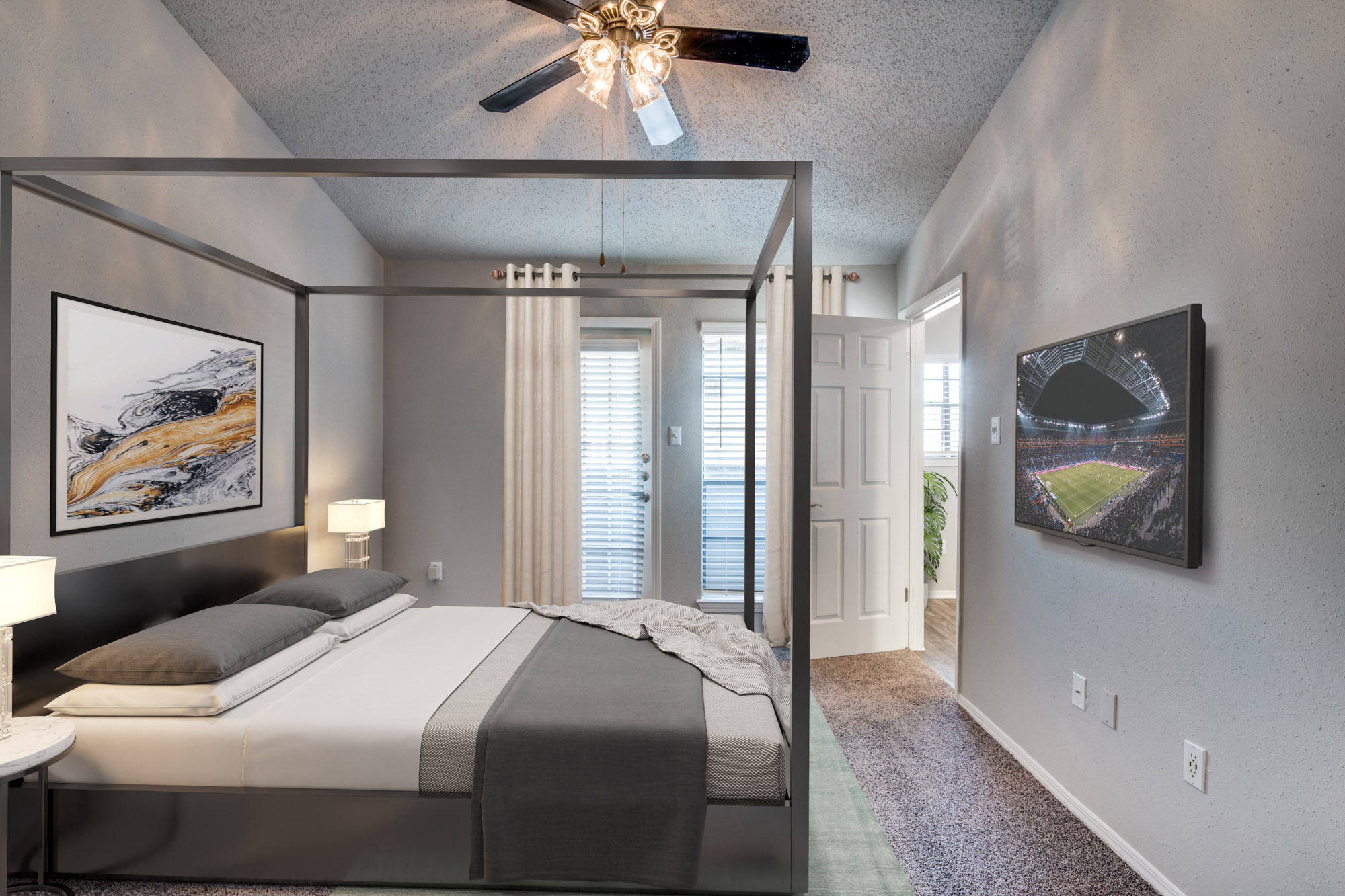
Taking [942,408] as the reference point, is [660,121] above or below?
above

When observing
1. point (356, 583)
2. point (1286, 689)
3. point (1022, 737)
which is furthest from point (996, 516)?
point (356, 583)

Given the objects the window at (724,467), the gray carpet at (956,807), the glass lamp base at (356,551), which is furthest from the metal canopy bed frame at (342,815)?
the window at (724,467)

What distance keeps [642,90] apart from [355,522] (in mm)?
2502

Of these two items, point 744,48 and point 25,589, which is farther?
point 744,48

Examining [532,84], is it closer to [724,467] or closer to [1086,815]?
[724,467]

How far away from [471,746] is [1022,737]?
2.13 meters

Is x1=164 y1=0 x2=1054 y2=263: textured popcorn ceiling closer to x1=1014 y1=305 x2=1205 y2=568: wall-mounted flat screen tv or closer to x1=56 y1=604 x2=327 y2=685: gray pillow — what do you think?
x1=1014 y1=305 x2=1205 y2=568: wall-mounted flat screen tv

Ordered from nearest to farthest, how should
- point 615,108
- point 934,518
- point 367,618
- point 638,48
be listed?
point 638,48
point 367,618
point 615,108
point 934,518

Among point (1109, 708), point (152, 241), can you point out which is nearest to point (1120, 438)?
point (1109, 708)

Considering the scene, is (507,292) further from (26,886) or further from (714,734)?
(26,886)

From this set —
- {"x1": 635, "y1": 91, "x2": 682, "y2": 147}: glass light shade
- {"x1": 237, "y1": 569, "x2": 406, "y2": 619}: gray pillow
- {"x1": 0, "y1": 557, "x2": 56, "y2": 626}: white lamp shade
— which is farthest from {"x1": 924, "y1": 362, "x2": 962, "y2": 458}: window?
{"x1": 0, "y1": 557, "x2": 56, "y2": 626}: white lamp shade

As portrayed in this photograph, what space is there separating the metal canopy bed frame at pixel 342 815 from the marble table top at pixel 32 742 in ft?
0.73

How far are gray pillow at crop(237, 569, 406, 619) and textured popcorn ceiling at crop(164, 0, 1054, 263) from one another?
2.00 metres

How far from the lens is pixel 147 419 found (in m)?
2.47
